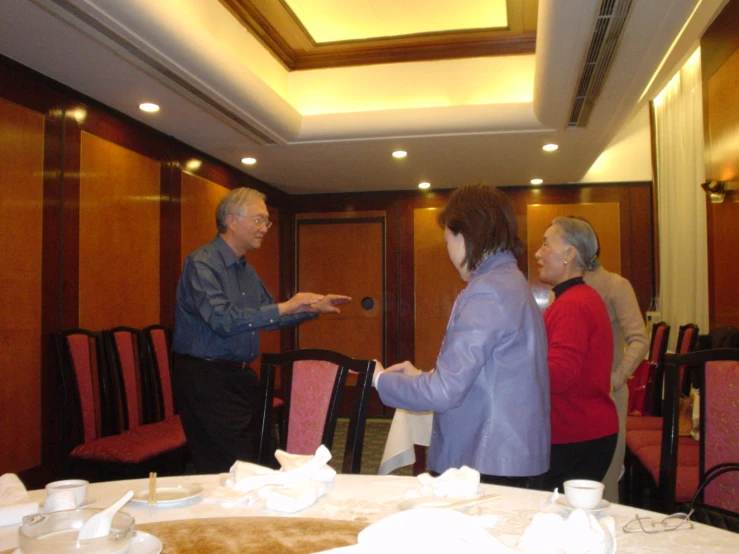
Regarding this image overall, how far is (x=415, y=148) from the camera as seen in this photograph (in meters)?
5.20

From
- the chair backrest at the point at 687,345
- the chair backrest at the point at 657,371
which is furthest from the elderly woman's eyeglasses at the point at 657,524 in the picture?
the chair backrest at the point at 657,371

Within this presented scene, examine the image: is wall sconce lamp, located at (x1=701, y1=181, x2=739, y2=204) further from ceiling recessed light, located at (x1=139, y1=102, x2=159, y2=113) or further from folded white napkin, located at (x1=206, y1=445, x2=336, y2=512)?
ceiling recessed light, located at (x1=139, y1=102, x2=159, y2=113)

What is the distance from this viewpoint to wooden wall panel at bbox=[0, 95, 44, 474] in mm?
3379

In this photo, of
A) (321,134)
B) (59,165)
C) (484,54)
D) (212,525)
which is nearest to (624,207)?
(484,54)

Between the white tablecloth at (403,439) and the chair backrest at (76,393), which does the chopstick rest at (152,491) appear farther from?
the chair backrest at (76,393)

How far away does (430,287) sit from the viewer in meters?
7.20

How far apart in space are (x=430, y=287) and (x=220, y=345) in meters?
4.59

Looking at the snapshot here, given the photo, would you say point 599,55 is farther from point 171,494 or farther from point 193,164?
point 193,164

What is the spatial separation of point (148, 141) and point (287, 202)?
2.82 m

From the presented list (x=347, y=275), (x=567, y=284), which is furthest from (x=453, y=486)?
(x=347, y=275)

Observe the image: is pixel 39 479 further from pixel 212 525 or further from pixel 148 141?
pixel 212 525

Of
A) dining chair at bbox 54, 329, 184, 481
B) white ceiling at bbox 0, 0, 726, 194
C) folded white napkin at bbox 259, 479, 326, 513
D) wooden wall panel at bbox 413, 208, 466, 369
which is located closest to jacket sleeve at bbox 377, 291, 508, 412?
folded white napkin at bbox 259, 479, 326, 513

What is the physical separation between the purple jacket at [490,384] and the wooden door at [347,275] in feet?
18.1

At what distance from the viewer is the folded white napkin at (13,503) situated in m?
1.21
